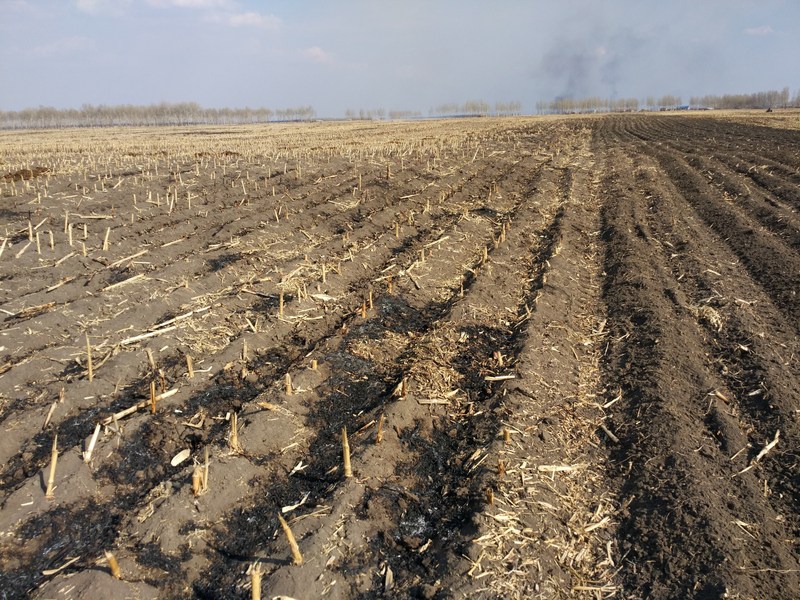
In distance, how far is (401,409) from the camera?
504 centimetres

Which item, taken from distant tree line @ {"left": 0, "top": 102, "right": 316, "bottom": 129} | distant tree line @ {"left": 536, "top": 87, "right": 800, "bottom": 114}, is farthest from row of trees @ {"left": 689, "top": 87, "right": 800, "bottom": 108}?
distant tree line @ {"left": 0, "top": 102, "right": 316, "bottom": 129}

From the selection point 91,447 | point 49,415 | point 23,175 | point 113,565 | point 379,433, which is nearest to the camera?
point 113,565

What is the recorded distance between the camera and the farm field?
3576 millimetres

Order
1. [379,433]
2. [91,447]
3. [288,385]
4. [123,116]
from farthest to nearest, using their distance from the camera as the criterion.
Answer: [123,116] → [288,385] → [379,433] → [91,447]

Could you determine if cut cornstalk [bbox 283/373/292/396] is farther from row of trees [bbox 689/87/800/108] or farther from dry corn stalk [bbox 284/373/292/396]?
row of trees [bbox 689/87/800/108]

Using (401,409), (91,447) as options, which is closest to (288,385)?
(401,409)

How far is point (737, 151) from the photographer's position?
2130 cm

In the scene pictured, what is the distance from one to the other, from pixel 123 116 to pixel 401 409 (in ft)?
457

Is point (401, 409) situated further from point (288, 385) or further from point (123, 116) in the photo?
point (123, 116)

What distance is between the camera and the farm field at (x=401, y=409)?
3576 millimetres

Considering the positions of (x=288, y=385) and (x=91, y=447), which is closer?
(x=91, y=447)

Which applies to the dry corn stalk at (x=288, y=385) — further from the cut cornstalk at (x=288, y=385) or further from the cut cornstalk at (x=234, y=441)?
the cut cornstalk at (x=234, y=441)

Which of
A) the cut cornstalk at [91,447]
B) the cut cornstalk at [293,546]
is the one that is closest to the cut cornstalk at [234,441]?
the cut cornstalk at [91,447]

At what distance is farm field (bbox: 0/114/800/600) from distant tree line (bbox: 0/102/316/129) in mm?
121428
